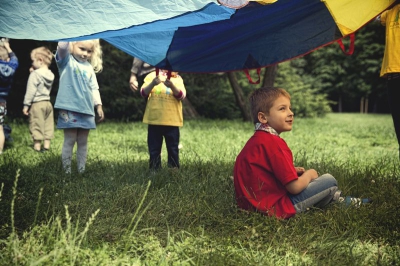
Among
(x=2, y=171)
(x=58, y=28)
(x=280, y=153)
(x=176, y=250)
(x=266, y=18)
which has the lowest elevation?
(x=176, y=250)

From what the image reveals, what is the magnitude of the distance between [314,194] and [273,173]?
0.32 metres

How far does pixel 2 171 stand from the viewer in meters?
3.22

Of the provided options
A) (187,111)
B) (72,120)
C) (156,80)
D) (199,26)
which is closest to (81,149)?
(72,120)

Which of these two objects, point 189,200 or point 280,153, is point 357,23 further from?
point 189,200

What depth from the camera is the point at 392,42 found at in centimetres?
271

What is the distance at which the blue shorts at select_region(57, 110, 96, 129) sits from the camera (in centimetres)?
369

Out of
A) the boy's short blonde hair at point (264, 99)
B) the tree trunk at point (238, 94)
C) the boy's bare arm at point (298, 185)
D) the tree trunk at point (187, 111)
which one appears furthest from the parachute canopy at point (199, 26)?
the tree trunk at point (187, 111)

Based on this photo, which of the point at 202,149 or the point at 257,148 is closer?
the point at 257,148

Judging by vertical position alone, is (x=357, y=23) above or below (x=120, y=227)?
above

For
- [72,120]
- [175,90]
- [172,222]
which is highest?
[175,90]

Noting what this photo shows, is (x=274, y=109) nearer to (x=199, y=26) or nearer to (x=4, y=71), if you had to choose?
(x=199, y=26)

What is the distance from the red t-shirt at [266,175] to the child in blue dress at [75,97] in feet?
5.62

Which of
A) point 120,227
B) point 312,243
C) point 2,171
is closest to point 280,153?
point 312,243

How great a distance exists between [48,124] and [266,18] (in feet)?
12.5
